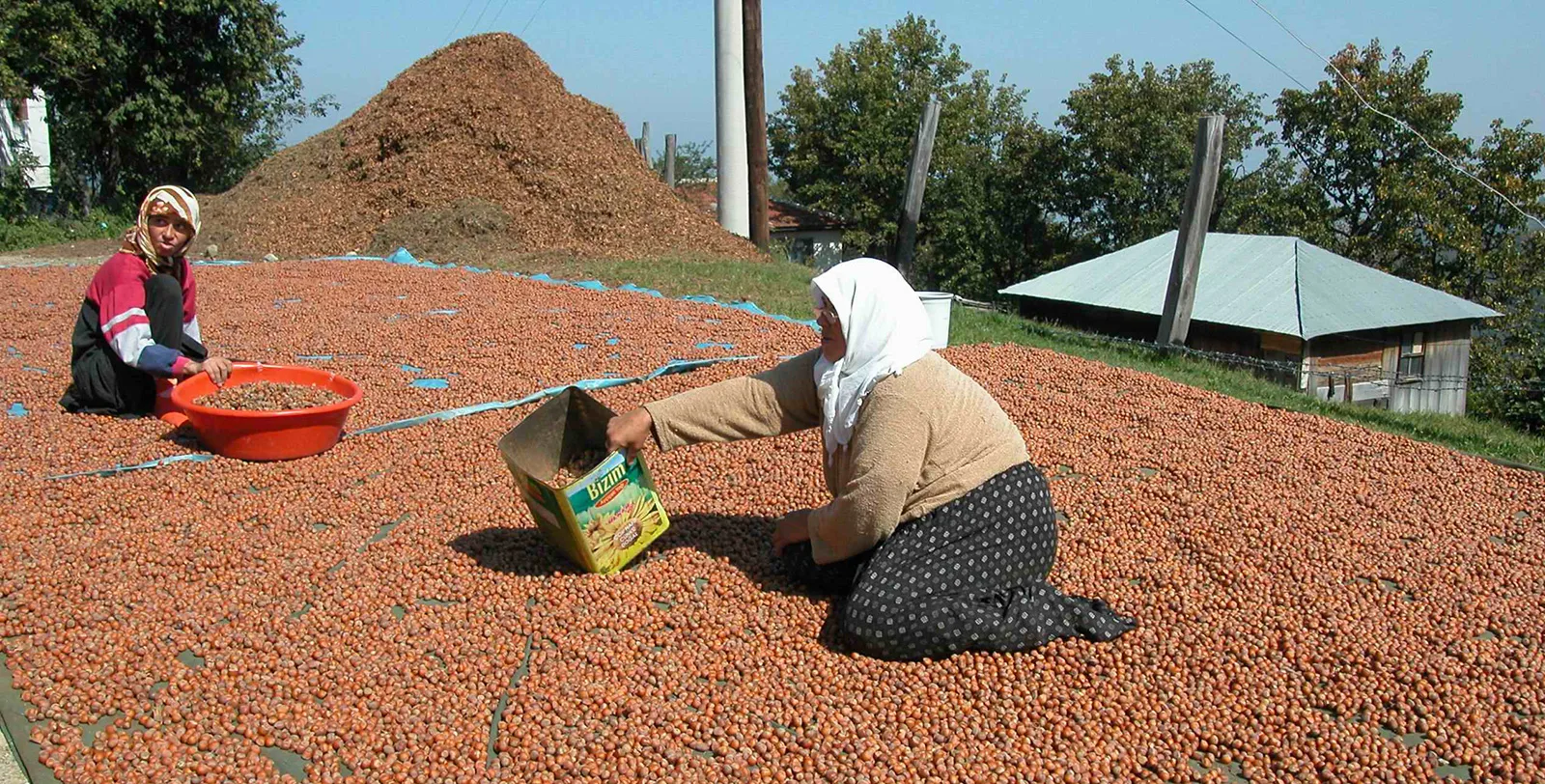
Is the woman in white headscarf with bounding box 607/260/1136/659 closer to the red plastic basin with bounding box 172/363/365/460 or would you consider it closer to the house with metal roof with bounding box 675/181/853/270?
the red plastic basin with bounding box 172/363/365/460

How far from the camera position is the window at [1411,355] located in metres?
19.1

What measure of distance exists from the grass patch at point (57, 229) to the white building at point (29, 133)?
1.06 metres

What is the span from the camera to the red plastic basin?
13.4ft

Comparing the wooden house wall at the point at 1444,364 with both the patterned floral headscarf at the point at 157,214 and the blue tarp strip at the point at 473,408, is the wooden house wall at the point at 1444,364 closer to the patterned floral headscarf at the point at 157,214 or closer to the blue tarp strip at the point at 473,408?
the blue tarp strip at the point at 473,408

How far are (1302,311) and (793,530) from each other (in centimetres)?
1616

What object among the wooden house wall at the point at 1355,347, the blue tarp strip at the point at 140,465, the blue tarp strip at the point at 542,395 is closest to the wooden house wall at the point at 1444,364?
the wooden house wall at the point at 1355,347

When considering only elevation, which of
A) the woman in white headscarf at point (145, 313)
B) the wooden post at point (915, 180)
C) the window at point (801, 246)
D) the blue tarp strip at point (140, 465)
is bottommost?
the blue tarp strip at point (140, 465)

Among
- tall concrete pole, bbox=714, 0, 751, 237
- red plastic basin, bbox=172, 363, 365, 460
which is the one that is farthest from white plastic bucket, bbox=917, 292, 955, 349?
tall concrete pole, bbox=714, 0, 751, 237

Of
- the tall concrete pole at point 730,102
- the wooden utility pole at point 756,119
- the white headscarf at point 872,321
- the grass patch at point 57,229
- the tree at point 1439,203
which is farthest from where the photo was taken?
the tree at point 1439,203

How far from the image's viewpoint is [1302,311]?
55.9ft

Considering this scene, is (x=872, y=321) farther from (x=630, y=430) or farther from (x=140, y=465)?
(x=140, y=465)

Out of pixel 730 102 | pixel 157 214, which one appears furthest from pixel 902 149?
pixel 157 214

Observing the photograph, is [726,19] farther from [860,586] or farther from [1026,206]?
[1026,206]

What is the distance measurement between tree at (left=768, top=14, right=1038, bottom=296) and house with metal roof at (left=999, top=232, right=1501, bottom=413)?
10.7 meters
